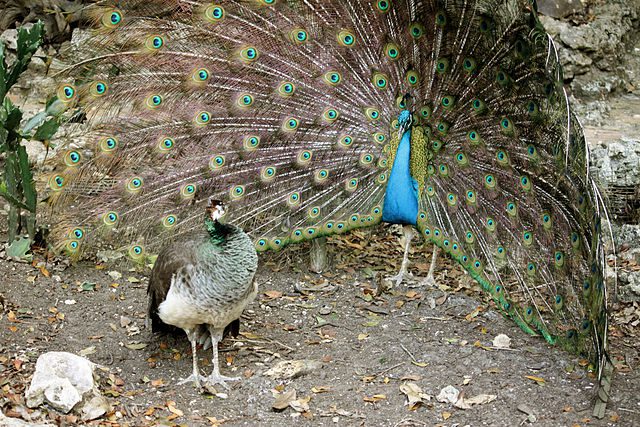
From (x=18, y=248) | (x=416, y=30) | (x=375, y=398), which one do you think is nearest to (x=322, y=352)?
(x=375, y=398)

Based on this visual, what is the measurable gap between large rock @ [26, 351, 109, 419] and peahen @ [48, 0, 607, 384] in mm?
1332

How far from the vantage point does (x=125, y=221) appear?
5.62 m

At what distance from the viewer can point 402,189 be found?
19.0 feet

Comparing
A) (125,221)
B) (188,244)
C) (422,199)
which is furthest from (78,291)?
(422,199)

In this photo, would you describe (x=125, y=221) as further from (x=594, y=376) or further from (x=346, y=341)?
(x=594, y=376)

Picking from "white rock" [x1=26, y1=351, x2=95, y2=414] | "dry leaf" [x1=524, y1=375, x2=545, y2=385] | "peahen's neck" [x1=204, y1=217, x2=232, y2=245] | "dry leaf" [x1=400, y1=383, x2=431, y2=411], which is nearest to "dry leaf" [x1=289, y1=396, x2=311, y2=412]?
"dry leaf" [x1=400, y1=383, x2=431, y2=411]

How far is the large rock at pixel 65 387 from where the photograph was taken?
13.8ft

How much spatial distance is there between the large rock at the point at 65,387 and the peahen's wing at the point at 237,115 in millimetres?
1337

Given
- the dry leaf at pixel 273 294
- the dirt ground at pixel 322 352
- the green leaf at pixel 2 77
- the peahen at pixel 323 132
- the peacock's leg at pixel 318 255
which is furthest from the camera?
the peacock's leg at pixel 318 255

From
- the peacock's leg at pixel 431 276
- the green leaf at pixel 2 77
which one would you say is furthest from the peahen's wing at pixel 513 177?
the green leaf at pixel 2 77

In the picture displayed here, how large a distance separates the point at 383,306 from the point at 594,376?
62.6 inches

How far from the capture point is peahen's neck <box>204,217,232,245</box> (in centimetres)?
466

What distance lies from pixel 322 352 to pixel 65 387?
66.7 inches

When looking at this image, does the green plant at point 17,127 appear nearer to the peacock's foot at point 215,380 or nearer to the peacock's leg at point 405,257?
the peacock's foot at point 215,380
